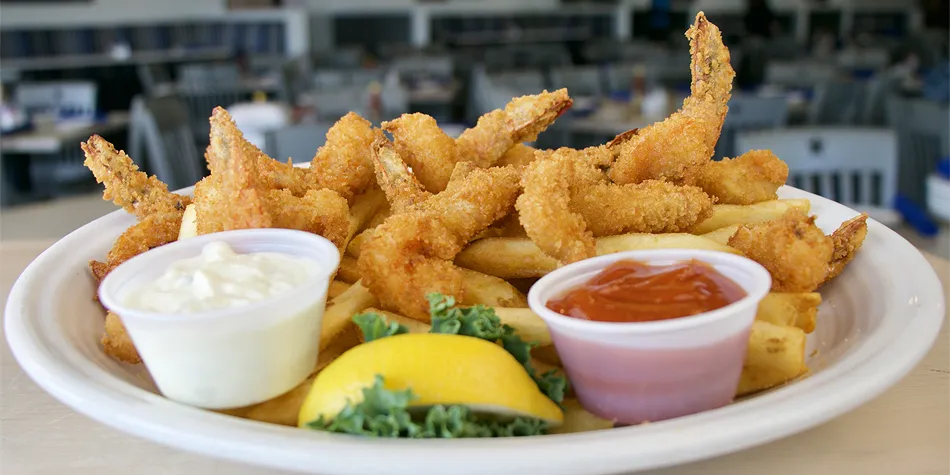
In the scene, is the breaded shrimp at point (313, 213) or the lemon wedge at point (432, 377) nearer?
the lemon wedge at point (432, 377)

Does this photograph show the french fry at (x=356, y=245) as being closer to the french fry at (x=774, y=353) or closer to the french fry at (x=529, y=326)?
the french fry at (x=529, y=326)

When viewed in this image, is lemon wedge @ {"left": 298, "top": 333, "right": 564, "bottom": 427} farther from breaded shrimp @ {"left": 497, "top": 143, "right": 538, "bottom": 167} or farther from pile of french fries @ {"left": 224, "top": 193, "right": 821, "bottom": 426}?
breaded shrimp @ {"left": 497, "top": 143, "right": 538, "bottom": 167}

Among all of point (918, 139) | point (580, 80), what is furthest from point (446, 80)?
point (918, 139)

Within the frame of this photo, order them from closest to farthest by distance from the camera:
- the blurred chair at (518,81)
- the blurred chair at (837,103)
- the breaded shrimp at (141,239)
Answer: the breaded shrimp at (141,239) < the blurred chair at (837,103) < the blurred chair at (518,81)

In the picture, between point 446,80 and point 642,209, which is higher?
point 642,209

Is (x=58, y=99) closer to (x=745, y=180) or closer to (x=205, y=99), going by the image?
(x=205, y=99)

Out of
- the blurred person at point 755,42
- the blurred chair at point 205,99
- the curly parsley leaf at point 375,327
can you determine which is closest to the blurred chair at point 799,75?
the blurred person at point 755,42

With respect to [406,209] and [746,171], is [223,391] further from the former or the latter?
[746,171]
